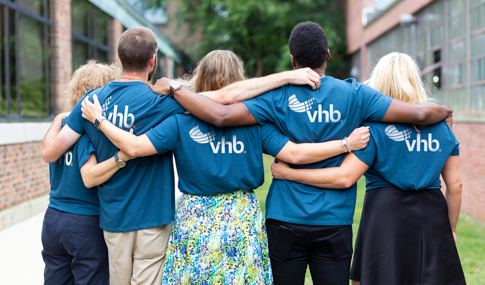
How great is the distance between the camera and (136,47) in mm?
2707

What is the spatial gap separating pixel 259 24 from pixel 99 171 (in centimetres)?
2306

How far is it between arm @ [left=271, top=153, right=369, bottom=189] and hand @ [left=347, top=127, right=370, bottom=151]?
0.22 feet

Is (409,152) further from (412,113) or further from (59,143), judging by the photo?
(59,143)

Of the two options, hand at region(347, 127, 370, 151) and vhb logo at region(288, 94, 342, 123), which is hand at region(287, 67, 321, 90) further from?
hand at region(347, 127, 370, 151)

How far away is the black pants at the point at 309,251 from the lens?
2.68 metres

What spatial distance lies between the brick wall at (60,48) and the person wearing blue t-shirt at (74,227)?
251 inches

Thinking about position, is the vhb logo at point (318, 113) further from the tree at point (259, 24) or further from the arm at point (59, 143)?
the tree at point (259, 24)

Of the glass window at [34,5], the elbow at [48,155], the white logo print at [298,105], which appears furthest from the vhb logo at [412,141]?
the glass window at [34,5]

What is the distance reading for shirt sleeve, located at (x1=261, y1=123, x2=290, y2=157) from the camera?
2682 millimetres

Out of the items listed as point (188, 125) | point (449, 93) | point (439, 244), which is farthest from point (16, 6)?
point (449, 93)

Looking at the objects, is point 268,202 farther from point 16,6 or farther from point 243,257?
point 16,6

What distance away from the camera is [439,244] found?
9.46ft

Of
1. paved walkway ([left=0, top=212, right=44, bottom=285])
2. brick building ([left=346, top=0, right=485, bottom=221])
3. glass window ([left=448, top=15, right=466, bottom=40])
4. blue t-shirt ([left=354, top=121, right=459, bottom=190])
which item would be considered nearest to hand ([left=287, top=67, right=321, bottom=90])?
blue t-shirt ([left=354, top=121, right=459, bottom=190])

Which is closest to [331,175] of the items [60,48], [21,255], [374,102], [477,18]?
[374,102]
